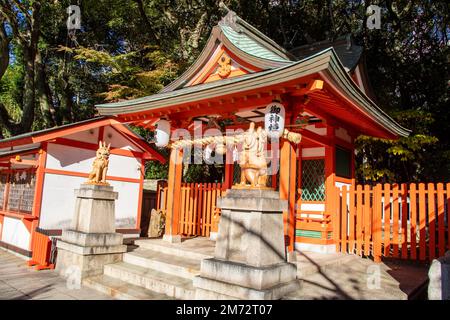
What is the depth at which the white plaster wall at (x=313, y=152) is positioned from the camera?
31.2 feet

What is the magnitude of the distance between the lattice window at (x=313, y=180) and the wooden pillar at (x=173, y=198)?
11.7 feet

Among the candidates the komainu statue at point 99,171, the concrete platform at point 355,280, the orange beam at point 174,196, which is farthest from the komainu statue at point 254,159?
the orange beam at point 174,196

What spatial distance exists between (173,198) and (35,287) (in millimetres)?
3726

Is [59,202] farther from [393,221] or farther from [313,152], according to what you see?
[393,221]

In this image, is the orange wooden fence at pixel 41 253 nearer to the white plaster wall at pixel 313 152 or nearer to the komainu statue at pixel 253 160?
the komainu statue at pixel 253 160

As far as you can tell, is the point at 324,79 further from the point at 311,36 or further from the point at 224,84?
the point at 311,36

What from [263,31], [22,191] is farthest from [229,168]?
[263,31]

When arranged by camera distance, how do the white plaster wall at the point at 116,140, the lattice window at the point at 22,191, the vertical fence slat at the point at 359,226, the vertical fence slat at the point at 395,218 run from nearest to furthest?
the vertical fence slat at the point at 395,218, the vertical fence slat at the point at 359,226, the lattice window at the point at 22,191, the white plaster wall at the point at 116,140

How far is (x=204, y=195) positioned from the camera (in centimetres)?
1137

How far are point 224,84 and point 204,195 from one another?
4.92 meters

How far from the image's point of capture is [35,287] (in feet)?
22.2

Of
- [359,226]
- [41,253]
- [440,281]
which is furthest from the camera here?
[359,226]
